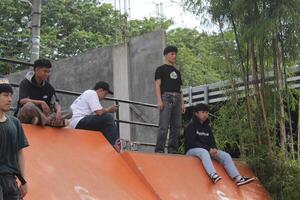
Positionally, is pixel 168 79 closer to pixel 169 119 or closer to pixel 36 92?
pixel 169 119

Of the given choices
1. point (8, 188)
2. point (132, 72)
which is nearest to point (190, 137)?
point (8, 188)

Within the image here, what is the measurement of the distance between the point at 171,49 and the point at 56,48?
14775 mm

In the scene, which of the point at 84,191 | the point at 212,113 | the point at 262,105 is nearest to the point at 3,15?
the point at 212,113

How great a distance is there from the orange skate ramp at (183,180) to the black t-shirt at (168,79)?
96 centimetres

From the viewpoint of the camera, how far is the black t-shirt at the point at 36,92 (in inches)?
269

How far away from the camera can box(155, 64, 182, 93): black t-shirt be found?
806 cm

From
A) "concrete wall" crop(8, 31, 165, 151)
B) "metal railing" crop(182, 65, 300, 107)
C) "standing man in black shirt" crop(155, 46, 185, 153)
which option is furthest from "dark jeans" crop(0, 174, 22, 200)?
"concrete wall" crop(8, 31, 165, 151)

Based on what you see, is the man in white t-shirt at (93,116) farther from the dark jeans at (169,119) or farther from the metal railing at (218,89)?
the metal railing at (218,89)

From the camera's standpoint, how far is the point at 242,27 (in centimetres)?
867

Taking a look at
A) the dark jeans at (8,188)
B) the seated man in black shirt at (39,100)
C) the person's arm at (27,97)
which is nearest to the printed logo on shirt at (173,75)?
the seated man in black shirt at (39,100)

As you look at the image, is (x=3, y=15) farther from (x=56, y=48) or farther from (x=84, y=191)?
(x=84, y=191)

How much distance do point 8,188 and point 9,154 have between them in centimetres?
26

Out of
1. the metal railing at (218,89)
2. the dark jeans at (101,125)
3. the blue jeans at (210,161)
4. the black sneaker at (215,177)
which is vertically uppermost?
the metal railing at (218,89)

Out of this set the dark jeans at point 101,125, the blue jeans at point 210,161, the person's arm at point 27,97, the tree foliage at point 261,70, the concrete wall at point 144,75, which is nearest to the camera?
the person's arm at point 27,97
